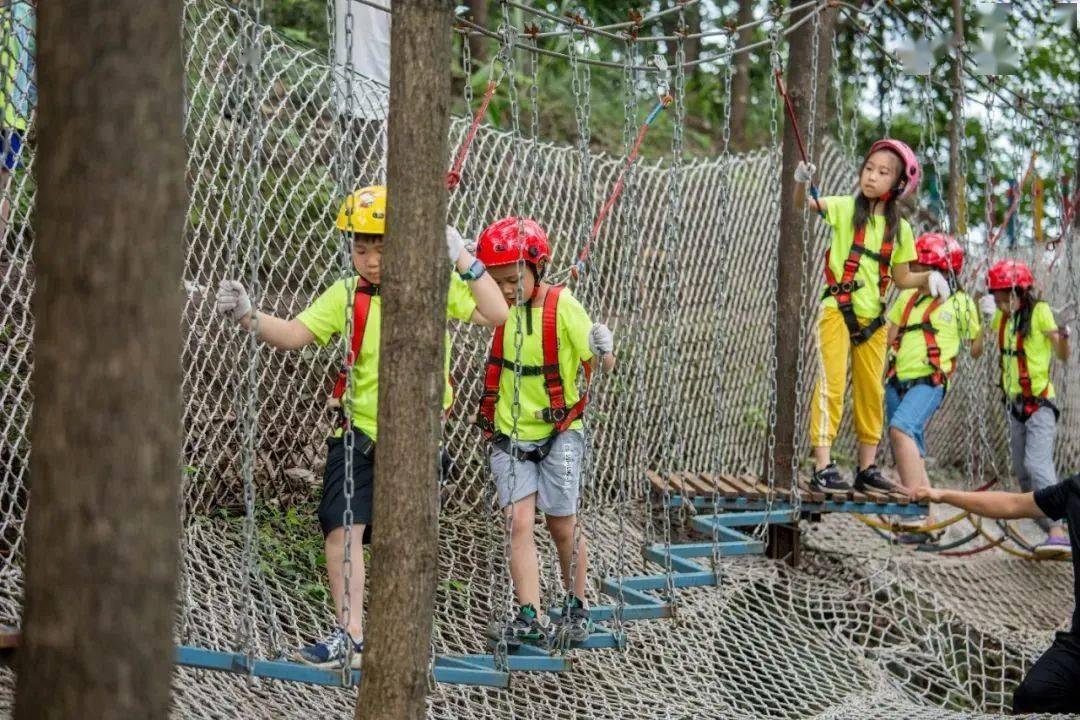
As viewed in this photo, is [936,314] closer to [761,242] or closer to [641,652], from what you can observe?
[761,242]

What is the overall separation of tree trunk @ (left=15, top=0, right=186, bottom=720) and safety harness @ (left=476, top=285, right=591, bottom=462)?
2614 mm

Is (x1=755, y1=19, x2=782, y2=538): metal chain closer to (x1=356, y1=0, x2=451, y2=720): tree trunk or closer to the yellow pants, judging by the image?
the yellow pants

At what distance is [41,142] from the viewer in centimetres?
217

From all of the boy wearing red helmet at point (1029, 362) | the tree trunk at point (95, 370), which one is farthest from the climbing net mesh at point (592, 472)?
the tree trunk at point (95, 370)

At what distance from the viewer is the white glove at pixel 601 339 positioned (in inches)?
181

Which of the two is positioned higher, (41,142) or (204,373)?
(41,142)

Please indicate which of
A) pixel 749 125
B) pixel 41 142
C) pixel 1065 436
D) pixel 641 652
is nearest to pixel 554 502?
pixel 641 652

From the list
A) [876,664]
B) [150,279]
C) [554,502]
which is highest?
[150,279]

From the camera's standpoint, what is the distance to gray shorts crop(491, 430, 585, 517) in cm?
473

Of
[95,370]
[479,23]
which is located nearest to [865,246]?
[479,23]

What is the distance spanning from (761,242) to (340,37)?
2915 millimetres

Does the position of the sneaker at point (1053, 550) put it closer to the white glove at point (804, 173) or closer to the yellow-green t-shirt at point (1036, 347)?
the yellow-green t-shirt at point (1036, 347)

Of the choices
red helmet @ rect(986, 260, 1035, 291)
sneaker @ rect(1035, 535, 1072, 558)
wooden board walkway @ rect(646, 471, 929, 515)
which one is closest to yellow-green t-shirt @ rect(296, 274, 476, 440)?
wooden board walkway @ rect(646, 471, 929, 515)

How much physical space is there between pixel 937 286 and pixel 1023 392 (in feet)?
4.92
